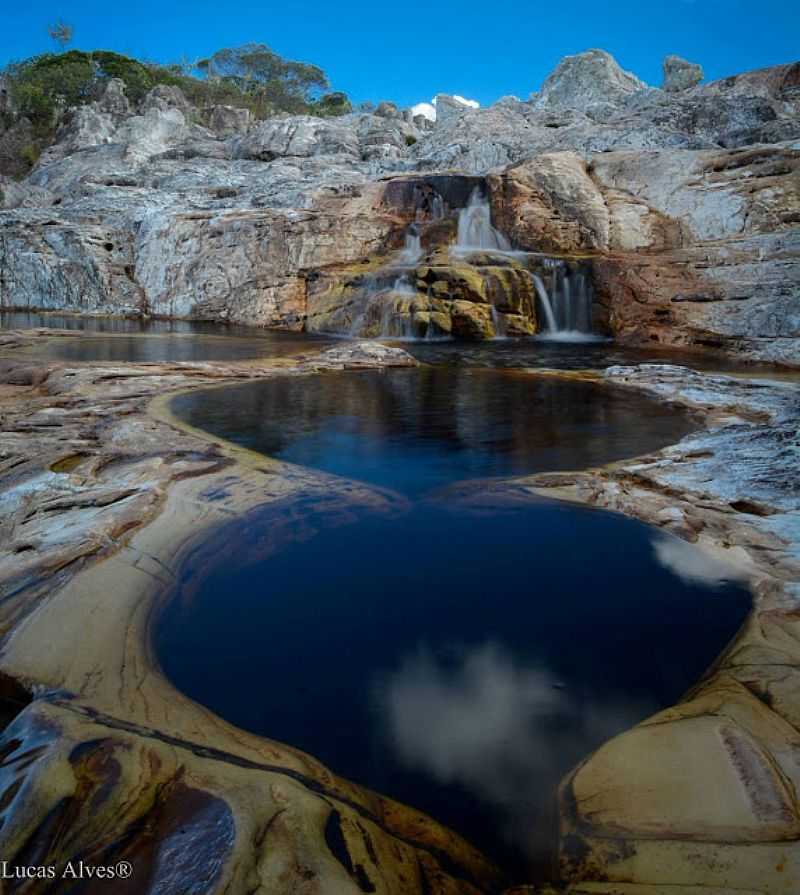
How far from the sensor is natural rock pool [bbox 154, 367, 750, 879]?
7.60ft

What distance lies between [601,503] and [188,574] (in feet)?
9.77

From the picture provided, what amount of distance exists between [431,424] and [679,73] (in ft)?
124

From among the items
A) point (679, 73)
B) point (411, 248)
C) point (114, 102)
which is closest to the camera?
point (411, 248)

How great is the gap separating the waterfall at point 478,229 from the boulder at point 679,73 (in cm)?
1991

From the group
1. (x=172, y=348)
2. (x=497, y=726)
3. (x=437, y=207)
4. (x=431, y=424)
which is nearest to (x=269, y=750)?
(x=497, y=726)

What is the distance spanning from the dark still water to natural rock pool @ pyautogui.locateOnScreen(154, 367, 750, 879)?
11.2 inches

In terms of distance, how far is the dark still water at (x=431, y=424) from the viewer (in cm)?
594

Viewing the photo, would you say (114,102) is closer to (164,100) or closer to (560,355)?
(164,100)

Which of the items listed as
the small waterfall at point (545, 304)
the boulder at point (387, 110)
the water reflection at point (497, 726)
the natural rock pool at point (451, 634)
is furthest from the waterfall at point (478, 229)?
the boulder at point (387, 110)

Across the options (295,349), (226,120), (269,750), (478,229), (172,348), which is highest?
(226,120)

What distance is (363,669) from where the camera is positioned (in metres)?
2.83

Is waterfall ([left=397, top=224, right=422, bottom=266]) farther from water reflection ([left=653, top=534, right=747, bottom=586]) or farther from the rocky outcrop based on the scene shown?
water reflection ([left=653, top=534, right=747, bottom=586])

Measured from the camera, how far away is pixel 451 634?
3.11m

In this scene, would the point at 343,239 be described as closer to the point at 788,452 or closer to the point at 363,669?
the point at 788,452
